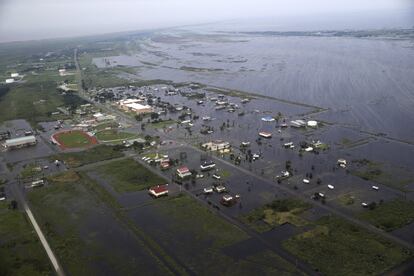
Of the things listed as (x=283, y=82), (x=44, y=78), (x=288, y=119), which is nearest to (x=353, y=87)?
(x=283, y=82)

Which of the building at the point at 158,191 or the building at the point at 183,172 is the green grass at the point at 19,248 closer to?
the building at the point at 158,191

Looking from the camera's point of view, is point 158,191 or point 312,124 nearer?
point 158,191

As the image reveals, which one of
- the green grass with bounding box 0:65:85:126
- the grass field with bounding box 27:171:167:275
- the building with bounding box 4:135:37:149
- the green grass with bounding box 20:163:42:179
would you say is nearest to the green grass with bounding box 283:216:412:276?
the grass field with bounding box 27:171:167:275

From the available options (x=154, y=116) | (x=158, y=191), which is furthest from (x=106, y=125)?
(x=158, y=191)

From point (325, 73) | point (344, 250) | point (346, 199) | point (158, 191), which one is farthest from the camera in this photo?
point (325, 73)

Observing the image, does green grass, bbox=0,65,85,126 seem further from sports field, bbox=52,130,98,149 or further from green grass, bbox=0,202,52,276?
green grass, bbox=0,202,52,276

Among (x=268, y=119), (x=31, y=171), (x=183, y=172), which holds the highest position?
(x=268, y=119)

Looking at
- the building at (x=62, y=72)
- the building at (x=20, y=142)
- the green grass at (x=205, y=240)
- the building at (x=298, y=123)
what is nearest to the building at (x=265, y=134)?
the building at (x=298, y=123)

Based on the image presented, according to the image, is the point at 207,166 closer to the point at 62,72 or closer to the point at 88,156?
the point at 88,156
